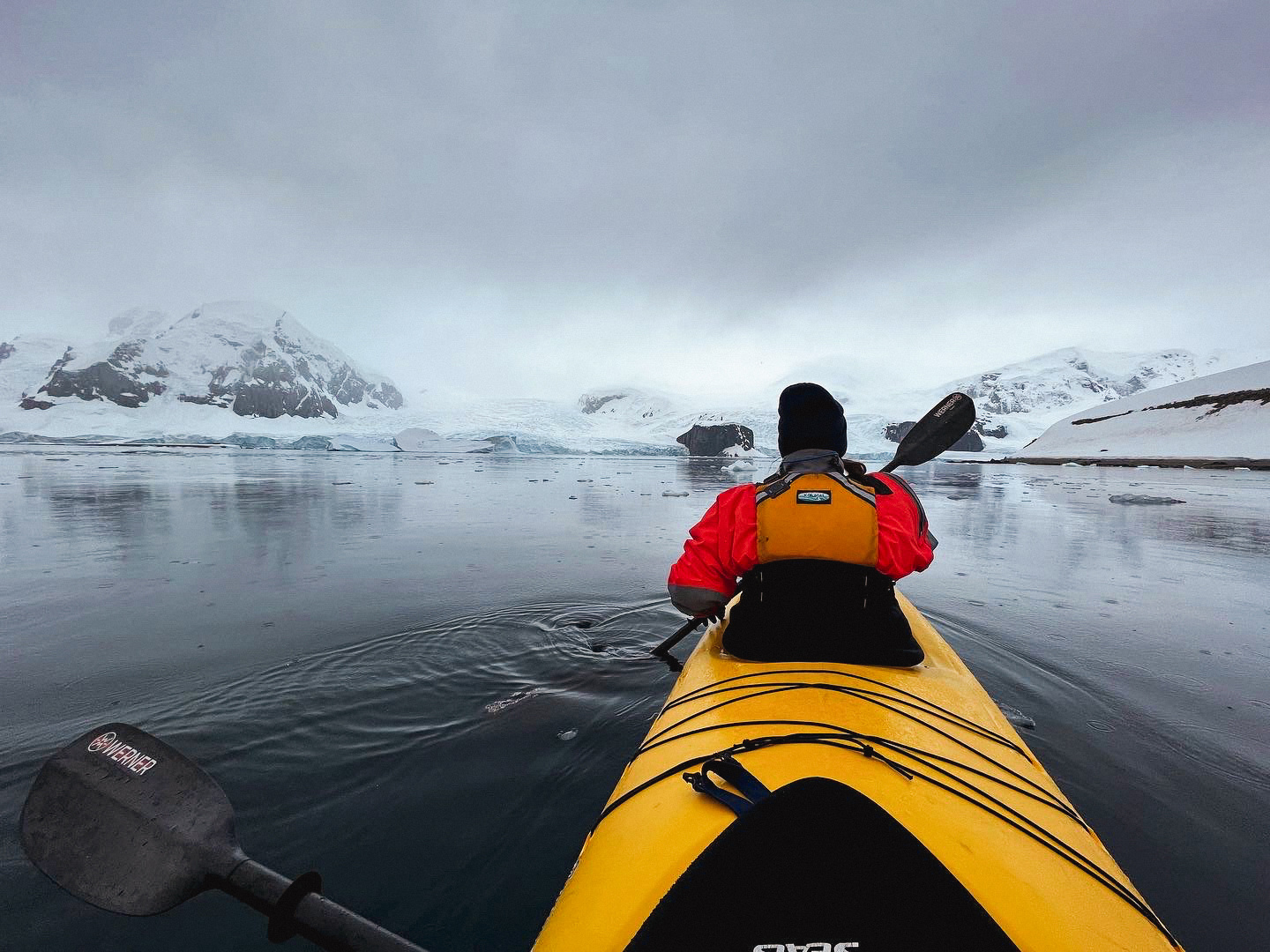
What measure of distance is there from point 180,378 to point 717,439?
110 meters

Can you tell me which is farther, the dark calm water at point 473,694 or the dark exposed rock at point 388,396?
the dark exposed rock at point 388,396

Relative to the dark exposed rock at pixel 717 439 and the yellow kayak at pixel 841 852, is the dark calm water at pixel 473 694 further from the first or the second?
the dark exposed rock at pixel 717 439

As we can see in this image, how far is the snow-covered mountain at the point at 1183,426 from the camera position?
121ft

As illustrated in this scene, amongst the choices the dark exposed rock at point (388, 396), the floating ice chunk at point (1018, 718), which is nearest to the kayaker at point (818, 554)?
the floating ice chunk at point (1018, 718)

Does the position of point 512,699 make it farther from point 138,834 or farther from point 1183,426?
point 1183,426

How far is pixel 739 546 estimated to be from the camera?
7.20 ft

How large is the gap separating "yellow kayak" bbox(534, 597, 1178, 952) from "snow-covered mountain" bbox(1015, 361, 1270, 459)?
4874cm

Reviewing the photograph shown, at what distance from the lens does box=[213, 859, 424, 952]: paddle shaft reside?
1018 mm

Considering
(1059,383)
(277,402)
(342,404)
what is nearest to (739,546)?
(277,402)

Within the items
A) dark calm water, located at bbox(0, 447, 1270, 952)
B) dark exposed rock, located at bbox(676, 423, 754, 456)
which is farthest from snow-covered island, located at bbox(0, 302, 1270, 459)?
dark calm water, located at bbox(0, 447, 1270, 952)

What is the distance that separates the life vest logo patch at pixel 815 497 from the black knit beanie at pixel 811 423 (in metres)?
0.30

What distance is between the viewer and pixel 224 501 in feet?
36.2

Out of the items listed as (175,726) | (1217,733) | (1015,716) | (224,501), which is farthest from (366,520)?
(1217,733)

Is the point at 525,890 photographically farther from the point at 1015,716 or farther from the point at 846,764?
the point at 1015,716
